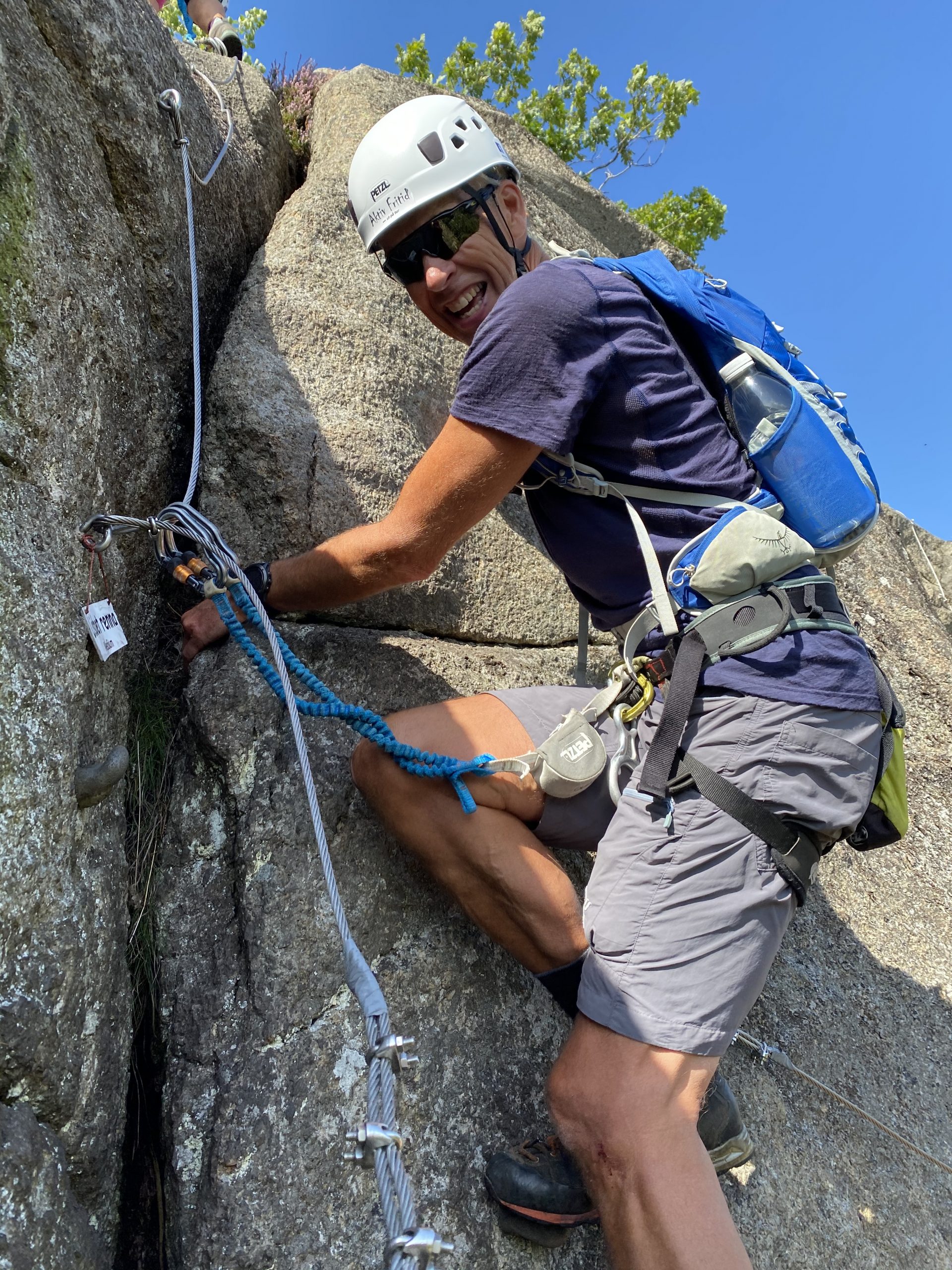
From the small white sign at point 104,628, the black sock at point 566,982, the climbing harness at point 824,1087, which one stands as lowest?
the climbing harness at point 824,1087

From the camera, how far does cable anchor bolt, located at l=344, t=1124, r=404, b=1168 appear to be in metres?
1.49

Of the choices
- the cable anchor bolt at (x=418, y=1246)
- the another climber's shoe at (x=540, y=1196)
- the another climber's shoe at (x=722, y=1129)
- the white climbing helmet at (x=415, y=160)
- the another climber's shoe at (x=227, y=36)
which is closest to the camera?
the cable anchor bolt at (x=418, y=1246)

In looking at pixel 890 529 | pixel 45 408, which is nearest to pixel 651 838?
pixel 45 408

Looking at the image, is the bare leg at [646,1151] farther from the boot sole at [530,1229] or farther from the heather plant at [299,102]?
the heather plant at [299,102]

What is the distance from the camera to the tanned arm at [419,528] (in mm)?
2326

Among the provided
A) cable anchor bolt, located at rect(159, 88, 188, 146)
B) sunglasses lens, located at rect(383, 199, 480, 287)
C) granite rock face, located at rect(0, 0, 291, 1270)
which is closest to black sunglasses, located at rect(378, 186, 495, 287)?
sunglasses lens, located at rect(383, 199, 480, 287)

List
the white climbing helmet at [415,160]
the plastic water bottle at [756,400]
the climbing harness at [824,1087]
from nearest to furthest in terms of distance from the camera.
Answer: the plastic water bottle at [756,400], the climbing harness at [824,1087], the white climbing helmet at [415,160]

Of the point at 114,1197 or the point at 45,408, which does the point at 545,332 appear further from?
the point at 114,1197

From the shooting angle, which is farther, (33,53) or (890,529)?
(890,529)

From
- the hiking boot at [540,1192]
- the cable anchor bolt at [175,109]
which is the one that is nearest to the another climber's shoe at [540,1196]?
the hiking boot at [540,1192]

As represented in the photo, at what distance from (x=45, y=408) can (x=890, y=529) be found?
5670mm

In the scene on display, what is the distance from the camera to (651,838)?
86.9 inches

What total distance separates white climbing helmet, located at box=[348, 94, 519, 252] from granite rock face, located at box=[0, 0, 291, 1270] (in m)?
0.84

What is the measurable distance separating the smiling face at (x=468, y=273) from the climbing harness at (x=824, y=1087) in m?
2.63
